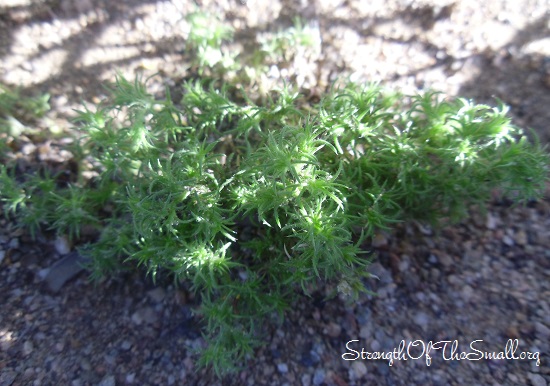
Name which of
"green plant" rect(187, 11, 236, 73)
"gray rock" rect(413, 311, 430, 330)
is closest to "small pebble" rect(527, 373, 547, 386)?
"gray rock" rect(413, 311, 430, 330)

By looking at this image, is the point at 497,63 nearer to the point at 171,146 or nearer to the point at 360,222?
the point at 360,222

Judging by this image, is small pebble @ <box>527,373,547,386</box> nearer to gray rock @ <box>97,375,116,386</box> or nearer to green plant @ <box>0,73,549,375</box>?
green plant @ <box>0,73,549,375</box>

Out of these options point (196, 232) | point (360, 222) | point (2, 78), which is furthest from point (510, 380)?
point (2, 78)

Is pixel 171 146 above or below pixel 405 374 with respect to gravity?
above

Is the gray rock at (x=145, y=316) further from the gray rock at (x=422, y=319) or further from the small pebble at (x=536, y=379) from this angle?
the small pebble at (x=536, y=379)

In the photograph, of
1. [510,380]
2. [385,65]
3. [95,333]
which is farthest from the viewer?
[385,65]
